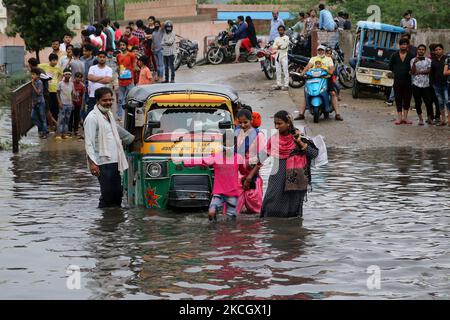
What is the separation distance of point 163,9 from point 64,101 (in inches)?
1166

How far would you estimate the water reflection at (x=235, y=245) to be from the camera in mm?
9969

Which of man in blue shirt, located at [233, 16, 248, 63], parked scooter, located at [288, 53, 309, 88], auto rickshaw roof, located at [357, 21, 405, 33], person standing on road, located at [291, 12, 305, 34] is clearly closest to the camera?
auto rickshaw roof, located at [357, 21, 405, 33]

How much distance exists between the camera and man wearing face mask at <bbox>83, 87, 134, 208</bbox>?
13648mm

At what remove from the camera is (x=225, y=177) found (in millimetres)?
12969

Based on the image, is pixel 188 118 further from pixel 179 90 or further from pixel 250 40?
pixel 250 40

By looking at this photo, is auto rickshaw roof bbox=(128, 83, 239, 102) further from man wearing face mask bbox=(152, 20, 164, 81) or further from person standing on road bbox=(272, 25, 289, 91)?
man wearing face mask bbox=(152, 20, 164, 81)

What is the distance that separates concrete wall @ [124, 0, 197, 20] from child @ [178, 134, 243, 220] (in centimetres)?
3833

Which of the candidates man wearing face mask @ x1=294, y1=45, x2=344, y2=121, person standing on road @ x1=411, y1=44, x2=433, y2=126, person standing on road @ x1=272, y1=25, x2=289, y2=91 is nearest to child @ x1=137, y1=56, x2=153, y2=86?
man wearing face mask @ x1=294, y1=45, x2=344, y2=121

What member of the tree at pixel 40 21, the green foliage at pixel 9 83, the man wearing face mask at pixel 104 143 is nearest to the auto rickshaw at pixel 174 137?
the man wearing face mask at pixel 104 143

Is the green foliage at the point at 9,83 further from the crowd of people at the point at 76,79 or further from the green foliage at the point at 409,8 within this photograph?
the green foliage at the point at 409,8

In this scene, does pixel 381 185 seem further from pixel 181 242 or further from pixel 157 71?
pixel 157 71

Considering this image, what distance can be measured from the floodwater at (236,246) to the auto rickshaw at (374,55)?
939cm
